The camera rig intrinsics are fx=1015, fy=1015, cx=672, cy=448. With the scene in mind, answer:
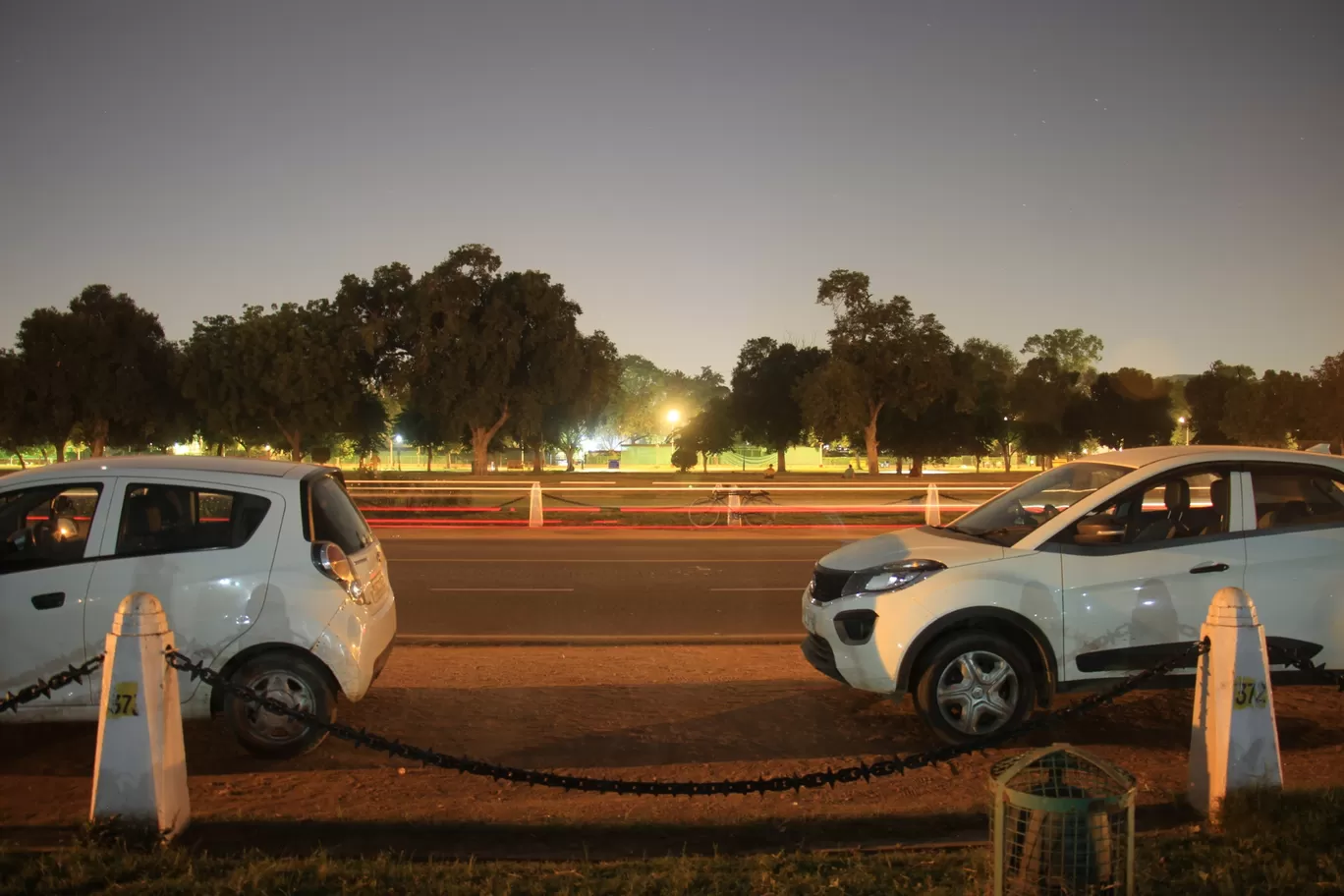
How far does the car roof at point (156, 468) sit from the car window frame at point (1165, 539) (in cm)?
477

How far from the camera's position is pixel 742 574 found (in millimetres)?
15016

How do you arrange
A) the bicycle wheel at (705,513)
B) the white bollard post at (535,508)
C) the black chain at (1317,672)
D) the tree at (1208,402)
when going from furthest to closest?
the tree at (1208,402) < the white bollard post at (535,508) < the bicycle wheel at (705,513) < the black chain at (1317,672)

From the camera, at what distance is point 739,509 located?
76.6 ft

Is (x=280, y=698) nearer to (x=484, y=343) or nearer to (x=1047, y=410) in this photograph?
(x=484, y=343)

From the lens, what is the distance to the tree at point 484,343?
163ft

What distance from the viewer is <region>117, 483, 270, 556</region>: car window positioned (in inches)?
237

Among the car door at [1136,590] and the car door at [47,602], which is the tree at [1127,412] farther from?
the car door at [47,602]

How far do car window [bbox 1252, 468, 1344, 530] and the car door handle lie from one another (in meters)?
7.36

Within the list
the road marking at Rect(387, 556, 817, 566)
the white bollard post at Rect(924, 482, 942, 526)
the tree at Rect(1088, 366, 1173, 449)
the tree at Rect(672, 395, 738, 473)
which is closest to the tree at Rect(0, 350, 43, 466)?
the tree at Rect(672, 395, 738, 473)

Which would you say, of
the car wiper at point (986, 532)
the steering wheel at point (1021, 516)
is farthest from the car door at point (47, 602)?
the steering wheel at point (1021, 516)

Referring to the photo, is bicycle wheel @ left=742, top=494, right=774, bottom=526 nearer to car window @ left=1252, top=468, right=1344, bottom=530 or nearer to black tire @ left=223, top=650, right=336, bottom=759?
car window @ left=1252, top=468, right=1344, bottom=530

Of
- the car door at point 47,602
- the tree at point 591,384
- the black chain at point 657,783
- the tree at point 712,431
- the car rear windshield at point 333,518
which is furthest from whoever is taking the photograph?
the tree at point 712,431

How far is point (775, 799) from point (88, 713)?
12.9 ft

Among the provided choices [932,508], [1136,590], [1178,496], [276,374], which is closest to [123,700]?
[1136,590]
